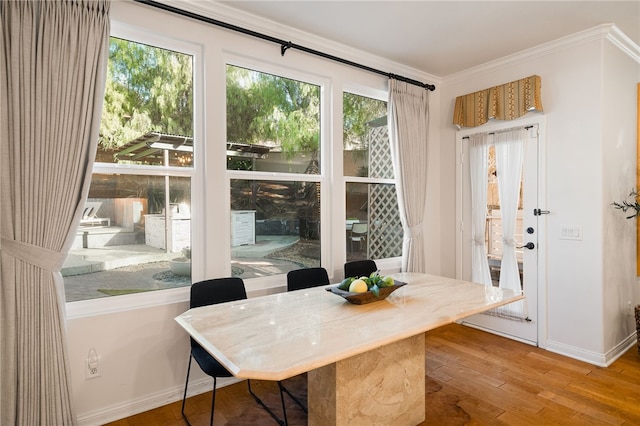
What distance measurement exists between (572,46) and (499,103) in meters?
0.73

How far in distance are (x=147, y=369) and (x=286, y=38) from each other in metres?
2.80

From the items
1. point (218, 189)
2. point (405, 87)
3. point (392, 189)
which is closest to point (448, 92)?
point (405, 87)

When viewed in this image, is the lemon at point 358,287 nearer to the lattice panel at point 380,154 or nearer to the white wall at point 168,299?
the white wall at point 168,299

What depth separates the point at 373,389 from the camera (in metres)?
2.02

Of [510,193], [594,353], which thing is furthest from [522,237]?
[594,353]

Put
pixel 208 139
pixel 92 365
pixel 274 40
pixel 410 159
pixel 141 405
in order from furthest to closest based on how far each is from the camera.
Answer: pixel 410 159 < pixel 274 40 < pixel 208 139 < pixel 141 405 < pixel 92 365

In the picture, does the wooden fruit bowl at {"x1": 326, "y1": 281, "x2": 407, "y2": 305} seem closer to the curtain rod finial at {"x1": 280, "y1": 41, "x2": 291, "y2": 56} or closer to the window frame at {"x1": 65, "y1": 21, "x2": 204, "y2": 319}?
the window frame at {"x1": 65, "y1": 21, "x2": 204, "y2": 319}

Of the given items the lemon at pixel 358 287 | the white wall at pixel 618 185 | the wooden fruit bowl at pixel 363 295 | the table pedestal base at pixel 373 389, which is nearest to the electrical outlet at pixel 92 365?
the table pedestal base at pixel 373 389

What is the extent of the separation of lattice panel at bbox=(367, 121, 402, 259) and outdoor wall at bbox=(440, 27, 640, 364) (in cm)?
145

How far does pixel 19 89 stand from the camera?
1.98 meters

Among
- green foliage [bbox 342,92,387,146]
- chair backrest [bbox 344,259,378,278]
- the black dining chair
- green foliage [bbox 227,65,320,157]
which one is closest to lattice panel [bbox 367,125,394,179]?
green foliage [bbox 342,92,387,146]

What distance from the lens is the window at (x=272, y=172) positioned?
298 centimetres

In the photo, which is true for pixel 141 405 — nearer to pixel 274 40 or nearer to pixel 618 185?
pixel 274 40

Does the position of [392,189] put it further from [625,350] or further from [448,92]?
[625,350]
